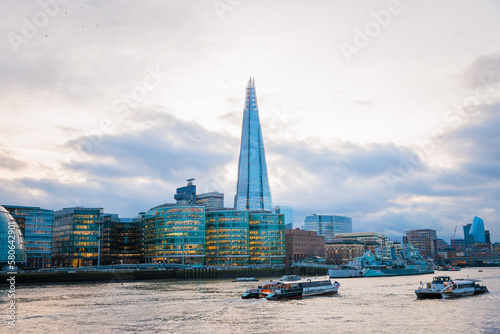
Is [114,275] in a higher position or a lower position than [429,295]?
higher

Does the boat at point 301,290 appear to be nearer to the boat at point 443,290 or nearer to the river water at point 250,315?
the river water at point 250,315

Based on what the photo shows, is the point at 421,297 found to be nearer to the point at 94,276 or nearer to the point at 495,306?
the point at 495,306

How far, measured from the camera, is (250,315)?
68.2m

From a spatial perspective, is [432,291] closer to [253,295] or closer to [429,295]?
[429,295]

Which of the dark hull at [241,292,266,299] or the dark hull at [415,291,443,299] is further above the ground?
the dark hull at [241,292,266,299]

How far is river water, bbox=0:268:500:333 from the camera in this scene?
57719mm

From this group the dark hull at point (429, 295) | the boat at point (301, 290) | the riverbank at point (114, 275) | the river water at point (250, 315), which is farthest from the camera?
the riverbank at point (114, 275)

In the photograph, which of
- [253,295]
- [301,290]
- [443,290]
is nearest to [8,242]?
[253,295]

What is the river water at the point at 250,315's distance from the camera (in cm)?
5772

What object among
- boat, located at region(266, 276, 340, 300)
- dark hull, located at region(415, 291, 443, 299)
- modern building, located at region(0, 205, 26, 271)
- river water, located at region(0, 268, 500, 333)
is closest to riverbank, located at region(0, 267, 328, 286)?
modern building, located at region(0, 205, 26, 271)

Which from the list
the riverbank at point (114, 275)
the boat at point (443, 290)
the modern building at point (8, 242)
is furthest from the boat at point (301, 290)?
the modern building at point (8, 242)

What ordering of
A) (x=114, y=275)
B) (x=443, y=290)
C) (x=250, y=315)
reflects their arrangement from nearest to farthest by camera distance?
(x=250, y=315) → (x=443, y=290) → (x=114, y=275)

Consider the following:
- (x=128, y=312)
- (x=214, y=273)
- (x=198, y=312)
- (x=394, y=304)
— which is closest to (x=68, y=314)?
(x=128, y=312)

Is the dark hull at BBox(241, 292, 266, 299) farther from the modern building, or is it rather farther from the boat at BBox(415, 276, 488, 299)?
the modern building
